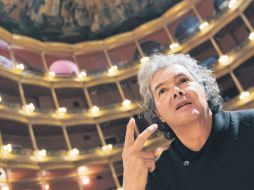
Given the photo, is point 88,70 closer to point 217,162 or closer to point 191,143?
point 191,143

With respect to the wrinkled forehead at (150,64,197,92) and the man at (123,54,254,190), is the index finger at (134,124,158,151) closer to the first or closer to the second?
the man at (123,54,254,190)

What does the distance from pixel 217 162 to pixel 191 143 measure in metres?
0.27

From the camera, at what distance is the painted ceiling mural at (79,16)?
32281mm

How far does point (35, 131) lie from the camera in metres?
28.6

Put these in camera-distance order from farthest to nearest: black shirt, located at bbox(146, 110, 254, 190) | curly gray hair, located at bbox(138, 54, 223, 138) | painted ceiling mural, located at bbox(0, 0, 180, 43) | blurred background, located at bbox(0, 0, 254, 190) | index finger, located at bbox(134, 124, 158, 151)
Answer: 1. painted ceiling mural, located at bbox(0, 0, 180, 43)
2. blurred background, located at bbox(0, 0, 254, 190)
3. curly gray hair, located at bbox(138, 54, 223, 138)
4. index finger, located at bbox(134, 124, 158, 151)
5. black shirt, located at bbox(146, 110, 254, 190)

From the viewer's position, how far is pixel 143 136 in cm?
269

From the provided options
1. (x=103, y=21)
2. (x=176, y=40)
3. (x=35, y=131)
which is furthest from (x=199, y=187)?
(x=103, y=21)

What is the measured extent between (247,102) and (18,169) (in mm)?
17010

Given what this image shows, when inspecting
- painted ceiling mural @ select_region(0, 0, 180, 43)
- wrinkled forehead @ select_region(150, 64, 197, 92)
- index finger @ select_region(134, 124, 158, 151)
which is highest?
painted ceiling mural @ select_region(0, 0, 180, 43)

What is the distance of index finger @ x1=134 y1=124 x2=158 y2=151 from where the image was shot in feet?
8.82

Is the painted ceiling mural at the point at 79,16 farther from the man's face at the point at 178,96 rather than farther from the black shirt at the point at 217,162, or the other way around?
the black shirt at the point at 217,162

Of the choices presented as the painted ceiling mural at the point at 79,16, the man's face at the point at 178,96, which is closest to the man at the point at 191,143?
the man's face at the point at 178,96

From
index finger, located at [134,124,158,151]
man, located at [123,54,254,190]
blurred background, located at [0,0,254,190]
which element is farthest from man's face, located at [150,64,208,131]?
blurred background, located at [0,0,254,190]

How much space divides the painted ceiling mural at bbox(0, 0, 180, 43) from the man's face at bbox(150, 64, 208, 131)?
30403 millimetres
